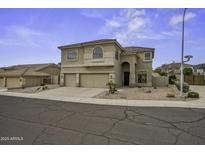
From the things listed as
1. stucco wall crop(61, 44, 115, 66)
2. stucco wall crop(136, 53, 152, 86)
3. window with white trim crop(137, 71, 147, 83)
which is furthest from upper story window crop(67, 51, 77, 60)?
window with white trim crop(137, 71, 147, 83)

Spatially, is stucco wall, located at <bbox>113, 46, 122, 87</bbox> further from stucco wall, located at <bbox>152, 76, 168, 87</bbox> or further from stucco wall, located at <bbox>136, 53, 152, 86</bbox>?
stucco wall, located at <bbox>152, 76, 168, 87</bbox>

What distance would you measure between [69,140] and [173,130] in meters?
3.67

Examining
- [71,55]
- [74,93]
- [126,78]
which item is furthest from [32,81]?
[126,78]

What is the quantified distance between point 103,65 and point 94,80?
9.02 feet

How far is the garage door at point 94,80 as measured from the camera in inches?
825

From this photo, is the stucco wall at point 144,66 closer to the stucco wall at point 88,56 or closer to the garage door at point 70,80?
the stucco wall at point 88,56

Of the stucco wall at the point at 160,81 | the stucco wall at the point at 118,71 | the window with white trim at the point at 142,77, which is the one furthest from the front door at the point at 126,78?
the stucco wall at the point at 160,81

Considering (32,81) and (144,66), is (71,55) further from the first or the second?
(144,66)

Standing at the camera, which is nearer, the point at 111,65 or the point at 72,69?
the point at 111,65

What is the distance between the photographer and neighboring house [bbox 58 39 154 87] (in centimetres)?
2022

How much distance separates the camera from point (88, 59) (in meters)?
21.2

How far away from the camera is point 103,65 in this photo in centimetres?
2019
